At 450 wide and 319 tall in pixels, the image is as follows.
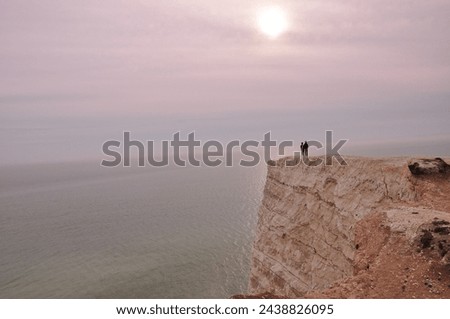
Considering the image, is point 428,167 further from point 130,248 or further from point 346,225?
point 130,248

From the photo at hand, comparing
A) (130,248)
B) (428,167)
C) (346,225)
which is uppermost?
(428,167)

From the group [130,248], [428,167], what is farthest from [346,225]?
[130,248]

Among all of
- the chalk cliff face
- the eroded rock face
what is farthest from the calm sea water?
the eroded rock face

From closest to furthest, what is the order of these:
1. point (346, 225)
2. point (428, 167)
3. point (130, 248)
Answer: point (428, 167) → point (346, 225) → point (130, 248)

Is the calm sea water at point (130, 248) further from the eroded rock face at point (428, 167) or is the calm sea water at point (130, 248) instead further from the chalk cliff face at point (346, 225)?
the eroded rock face at point (428, 167)

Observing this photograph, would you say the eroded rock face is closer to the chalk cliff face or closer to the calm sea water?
the chalk cliff face

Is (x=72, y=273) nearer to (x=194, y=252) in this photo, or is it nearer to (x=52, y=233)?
(x=194, y=252)
